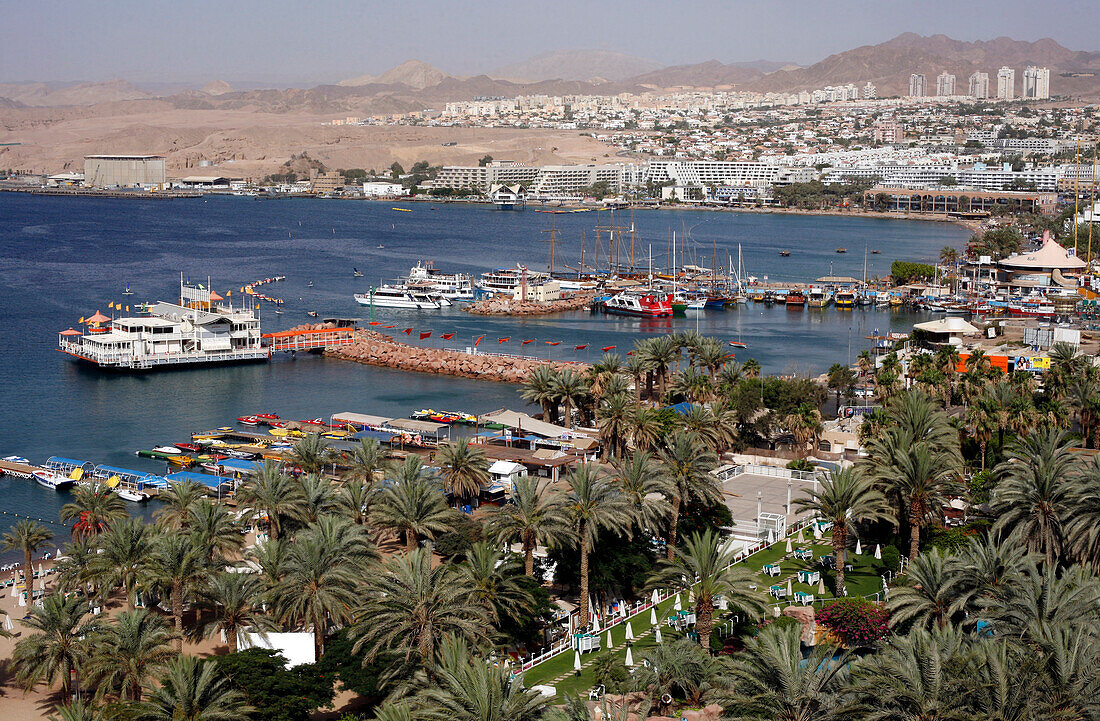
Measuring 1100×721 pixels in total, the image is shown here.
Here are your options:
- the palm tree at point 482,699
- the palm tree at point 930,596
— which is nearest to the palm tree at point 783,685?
the palm tree at point 482,699

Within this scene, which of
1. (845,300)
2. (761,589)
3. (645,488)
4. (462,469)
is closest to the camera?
(761,589)

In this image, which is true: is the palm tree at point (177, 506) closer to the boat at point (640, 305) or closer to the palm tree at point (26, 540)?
the palm tree at point (26, 540)

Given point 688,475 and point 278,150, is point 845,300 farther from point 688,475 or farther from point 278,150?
point 278,150

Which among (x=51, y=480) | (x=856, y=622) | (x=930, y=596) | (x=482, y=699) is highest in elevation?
(x=482, y=699)

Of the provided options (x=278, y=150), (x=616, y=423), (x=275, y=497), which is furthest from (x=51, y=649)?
(x=278, y=150)

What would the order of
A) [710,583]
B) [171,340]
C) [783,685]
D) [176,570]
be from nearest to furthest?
1. [783,685]
2. [710,583]
3. [176,570]
4. [171,340]

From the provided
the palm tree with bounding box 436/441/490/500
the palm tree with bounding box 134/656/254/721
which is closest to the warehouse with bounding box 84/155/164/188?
the palm tree with bounding box 436/441/490/500
